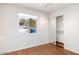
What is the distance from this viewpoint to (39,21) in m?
4.20

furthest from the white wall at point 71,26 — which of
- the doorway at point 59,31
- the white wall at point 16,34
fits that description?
the doorway at point 59,31

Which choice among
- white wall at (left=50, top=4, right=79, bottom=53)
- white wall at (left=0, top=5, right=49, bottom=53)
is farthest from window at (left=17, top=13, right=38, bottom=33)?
white wall at (left=50, top=4, right=79, bottom=53)

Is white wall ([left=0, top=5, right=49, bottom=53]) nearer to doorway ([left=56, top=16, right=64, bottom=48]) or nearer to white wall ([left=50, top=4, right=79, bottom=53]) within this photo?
white wall ([left=50, top=4, right=79, bottom=53])

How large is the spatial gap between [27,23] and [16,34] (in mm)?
721

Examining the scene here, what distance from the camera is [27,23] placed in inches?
150

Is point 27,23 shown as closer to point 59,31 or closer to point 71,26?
point 71,26

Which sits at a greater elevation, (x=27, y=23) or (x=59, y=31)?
(x=27, y=23)

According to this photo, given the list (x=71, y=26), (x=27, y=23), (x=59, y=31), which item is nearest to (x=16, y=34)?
(x=27, y=23)

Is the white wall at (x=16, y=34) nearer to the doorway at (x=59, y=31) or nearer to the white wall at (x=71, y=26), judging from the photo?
the white wall at (x=71, y=26)

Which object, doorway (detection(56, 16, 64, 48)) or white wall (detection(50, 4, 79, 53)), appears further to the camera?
doorway (detection(56, 16, 64, 48))

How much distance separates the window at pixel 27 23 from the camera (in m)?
3.69

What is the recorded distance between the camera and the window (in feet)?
12.1

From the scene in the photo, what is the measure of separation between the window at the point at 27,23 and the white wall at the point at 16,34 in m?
0.16

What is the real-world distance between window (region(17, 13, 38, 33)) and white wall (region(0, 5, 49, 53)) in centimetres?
16
